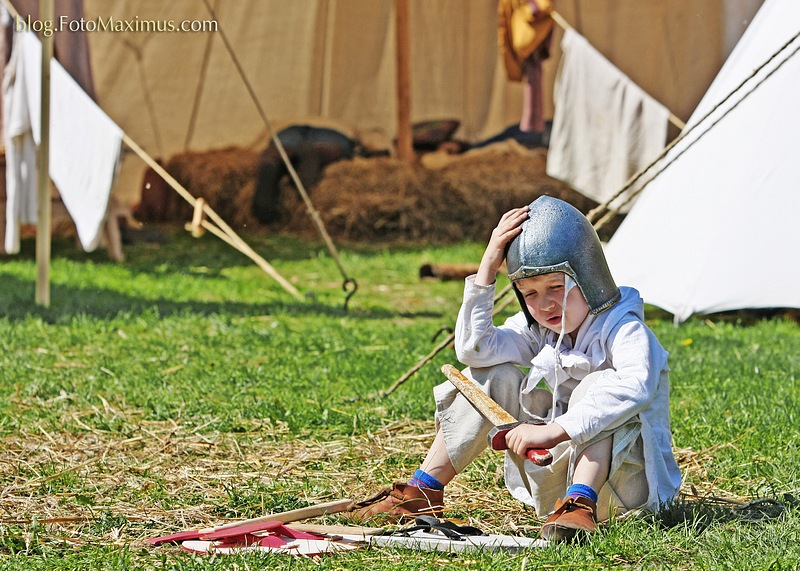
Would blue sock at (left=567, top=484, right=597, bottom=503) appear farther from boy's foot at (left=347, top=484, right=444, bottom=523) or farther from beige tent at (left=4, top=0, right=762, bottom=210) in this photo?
beige tent at (left=4, top=0, right=762, bottom=210)

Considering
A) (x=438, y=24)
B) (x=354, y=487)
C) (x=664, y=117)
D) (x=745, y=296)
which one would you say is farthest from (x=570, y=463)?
(x=438, y=24)

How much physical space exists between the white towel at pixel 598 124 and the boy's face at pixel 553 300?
596cm

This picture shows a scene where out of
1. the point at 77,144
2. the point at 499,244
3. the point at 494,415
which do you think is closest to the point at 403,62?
the point at 77,144

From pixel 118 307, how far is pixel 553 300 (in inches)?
158

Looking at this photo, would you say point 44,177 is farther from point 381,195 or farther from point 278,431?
point 381,195

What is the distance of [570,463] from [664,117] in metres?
6.30

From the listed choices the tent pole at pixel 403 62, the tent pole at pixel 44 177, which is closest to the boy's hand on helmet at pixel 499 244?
the tent pole at pixel 44 177

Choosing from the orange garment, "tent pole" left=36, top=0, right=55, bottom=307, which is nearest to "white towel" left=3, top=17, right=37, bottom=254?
"tent pole" left=36, top=0, right=55, bottom=307

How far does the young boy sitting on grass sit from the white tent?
3089 mm

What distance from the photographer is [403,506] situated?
101 inches

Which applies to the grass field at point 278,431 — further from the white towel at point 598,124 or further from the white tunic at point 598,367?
the white towel at point 598,124

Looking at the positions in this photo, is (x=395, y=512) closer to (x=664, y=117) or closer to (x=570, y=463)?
(x=570, y=463)

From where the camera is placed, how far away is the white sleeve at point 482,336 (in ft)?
8.32

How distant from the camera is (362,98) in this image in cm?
1134
